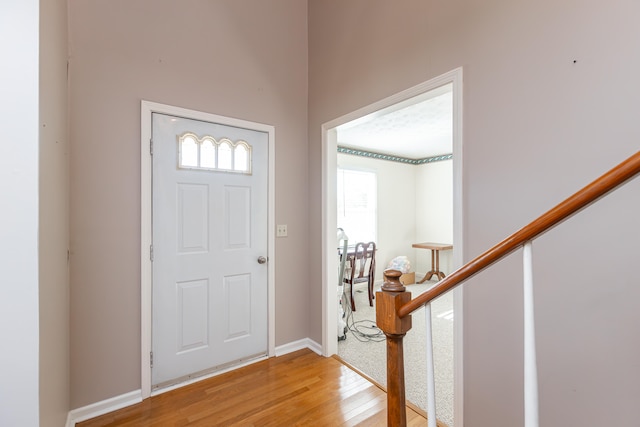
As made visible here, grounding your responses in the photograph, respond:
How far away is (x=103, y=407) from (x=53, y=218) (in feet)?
4.50

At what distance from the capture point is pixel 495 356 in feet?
4.75

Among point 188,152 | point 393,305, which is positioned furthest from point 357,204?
point 393,305

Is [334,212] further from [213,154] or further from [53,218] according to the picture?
[53,218]

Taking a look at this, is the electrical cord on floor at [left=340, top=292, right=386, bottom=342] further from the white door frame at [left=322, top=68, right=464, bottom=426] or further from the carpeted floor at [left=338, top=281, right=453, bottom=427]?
the white door frame at [left=322, top=68, right=464, bottom=426]

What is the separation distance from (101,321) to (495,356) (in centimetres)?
235

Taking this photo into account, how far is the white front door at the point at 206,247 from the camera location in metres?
2.07

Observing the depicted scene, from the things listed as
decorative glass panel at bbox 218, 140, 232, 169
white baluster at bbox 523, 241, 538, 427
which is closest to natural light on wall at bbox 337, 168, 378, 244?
decorative glass panel at bbox 218, 140, 232, 169

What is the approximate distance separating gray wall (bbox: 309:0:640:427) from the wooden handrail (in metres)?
0.80

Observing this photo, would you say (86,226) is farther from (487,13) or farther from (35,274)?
(487,13)

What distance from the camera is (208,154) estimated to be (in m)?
2.25

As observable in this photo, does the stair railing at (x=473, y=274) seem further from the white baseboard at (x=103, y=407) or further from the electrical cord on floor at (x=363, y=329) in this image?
the electrical cord on floor at (x=363, y=329)

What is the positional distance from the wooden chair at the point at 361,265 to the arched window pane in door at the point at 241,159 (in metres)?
2.18

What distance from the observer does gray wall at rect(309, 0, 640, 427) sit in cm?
111

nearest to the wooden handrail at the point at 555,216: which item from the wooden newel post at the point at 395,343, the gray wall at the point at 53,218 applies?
the wooden newel post at the point at 395,343
